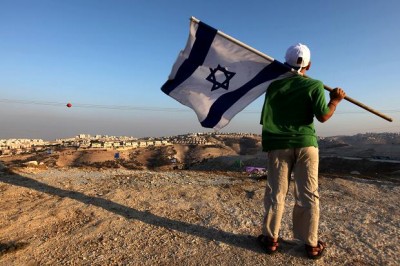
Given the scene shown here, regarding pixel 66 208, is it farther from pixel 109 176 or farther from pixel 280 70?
pixel 280 70

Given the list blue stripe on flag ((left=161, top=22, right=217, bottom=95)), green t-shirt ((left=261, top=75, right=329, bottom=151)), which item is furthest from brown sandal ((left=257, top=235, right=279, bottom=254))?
blue stripe on flag ((left=161, top=22, right=217, bottom=95))

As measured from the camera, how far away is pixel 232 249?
4664 millimetres

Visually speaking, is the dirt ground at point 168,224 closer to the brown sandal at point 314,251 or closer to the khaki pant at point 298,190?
the brown sandal at point 314,251

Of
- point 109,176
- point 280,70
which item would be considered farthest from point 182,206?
point 109,176

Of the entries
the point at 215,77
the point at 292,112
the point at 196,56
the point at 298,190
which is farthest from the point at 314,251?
the point at 196,56

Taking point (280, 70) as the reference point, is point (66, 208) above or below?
below

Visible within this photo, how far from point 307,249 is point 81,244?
3.25 metres

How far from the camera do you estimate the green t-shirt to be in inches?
168

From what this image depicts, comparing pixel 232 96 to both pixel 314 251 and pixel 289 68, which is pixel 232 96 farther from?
pixel 314 251

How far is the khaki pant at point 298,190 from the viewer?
436 centimetres

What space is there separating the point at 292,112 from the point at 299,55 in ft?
2.75

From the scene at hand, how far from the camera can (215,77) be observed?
5.66 metres

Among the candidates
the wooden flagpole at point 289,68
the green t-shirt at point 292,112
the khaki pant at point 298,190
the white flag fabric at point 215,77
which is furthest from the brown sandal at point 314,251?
the white flag fabric at point 215,77

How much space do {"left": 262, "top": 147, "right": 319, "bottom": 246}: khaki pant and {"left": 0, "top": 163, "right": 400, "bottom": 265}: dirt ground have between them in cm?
36
